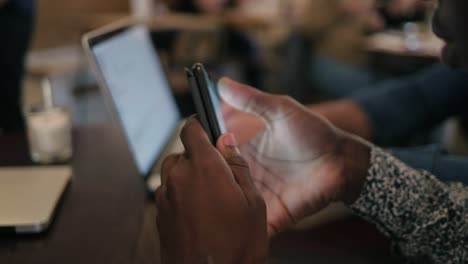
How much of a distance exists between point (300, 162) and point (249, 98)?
0.38 ft

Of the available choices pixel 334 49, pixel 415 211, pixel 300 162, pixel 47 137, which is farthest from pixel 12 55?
pixel 334 49

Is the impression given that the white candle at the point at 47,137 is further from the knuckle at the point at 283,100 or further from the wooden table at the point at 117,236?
the knuckle at the point at 283,100

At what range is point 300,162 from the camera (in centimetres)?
65

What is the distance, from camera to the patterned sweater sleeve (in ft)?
1.98

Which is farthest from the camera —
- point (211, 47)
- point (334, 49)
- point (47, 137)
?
point (211, 47)

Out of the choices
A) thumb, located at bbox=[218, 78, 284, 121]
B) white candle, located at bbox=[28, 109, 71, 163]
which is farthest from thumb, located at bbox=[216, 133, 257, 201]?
white candle, located at bbox=[28, 109, 71, 163]

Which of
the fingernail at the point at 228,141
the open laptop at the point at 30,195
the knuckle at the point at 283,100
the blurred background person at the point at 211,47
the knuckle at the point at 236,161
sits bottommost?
the blurred background person at the point at 211,47

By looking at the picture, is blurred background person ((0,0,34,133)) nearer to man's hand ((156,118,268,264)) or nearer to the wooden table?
the wooden table

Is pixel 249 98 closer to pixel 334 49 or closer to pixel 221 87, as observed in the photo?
pixel 221 87

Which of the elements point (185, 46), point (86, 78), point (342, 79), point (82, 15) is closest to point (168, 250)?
point (342, 79)

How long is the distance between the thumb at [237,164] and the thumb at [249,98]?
109mm

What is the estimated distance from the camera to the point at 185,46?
8.24 feet

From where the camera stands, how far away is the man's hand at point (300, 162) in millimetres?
625

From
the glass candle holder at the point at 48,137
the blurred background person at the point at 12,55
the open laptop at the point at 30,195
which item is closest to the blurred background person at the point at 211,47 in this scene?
the blurred background person at the point at 12,55
